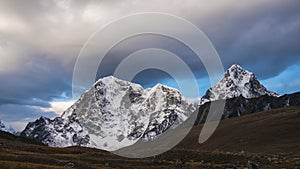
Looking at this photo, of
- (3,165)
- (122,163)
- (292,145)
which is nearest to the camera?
(3,165)

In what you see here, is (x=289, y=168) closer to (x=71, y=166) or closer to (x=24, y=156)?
(x=71, y=166)

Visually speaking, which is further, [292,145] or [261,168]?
[292,145]

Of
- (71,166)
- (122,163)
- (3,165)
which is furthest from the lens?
(122,163)

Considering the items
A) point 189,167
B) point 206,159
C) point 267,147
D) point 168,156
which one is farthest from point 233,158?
point 267,147

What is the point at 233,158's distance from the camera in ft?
386

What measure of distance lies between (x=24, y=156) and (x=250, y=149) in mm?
137973

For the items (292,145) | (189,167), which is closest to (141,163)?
(189,167)

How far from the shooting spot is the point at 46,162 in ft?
286

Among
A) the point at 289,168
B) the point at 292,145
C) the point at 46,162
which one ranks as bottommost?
the point at 289,168

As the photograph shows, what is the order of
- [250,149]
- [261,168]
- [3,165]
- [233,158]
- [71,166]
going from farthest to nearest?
[250,149]
[233,158]
[261,168]
[71,166]
[3,165]

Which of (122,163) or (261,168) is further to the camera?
(122,163)

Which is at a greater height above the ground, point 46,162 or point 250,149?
point 250,149

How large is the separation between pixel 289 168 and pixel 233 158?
30.5 metres

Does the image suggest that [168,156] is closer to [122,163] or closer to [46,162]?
[122,163]
